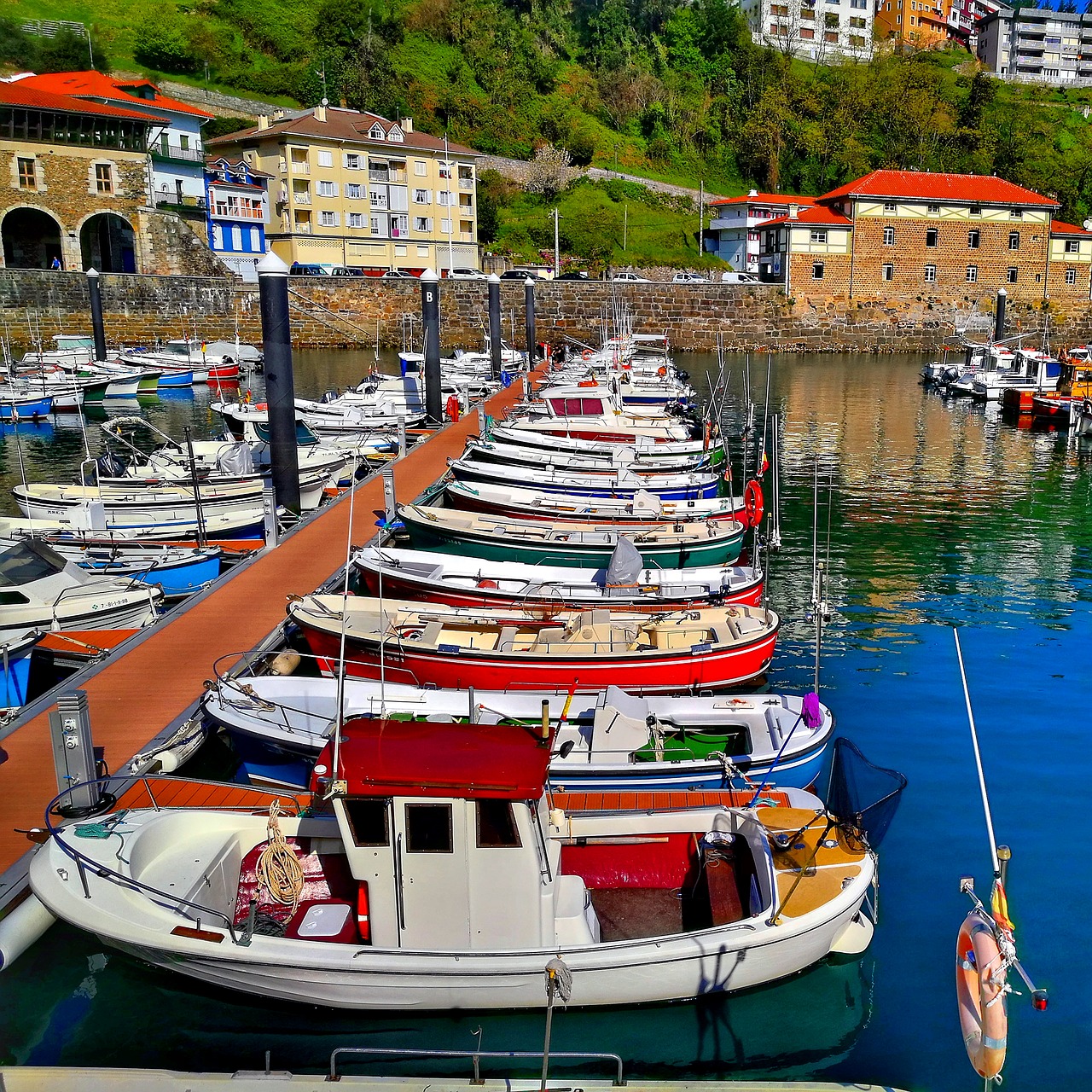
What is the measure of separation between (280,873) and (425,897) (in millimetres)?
1281

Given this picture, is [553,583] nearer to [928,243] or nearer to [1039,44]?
[928,243]

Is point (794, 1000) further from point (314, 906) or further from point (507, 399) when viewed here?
point (507, 399)

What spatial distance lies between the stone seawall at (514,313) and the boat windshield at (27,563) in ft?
148

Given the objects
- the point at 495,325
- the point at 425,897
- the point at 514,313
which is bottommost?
the point at 425,897

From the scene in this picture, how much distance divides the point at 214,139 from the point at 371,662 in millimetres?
69576

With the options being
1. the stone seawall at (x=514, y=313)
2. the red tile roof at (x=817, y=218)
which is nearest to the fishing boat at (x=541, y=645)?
the stone seawall at (x=514, y=313)

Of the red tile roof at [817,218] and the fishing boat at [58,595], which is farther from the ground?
the red tile roof at [817,218]

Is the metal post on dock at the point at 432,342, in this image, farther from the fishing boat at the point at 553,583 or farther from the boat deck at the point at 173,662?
the fishing boat at the point at 553,583

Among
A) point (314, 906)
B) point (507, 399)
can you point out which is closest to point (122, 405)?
point (507, 399)

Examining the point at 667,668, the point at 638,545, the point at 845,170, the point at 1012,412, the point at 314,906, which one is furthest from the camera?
A: the point at 845,170

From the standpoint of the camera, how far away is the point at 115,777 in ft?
30.2

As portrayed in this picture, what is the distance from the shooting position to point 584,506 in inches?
793

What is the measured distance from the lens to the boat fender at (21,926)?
782cm

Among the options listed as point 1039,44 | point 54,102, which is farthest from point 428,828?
point 1039,44
